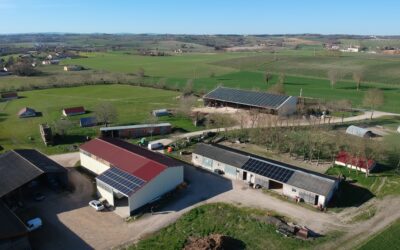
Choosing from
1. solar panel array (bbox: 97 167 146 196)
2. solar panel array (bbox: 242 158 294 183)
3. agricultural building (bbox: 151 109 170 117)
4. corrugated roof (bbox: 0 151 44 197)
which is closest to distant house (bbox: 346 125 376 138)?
solar panel array (bbox: 242 158 294 183)

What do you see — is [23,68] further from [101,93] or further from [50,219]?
[50,219]

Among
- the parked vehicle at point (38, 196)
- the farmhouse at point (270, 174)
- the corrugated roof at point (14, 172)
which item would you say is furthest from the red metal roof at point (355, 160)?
the corrugated roof at point (14, 172)

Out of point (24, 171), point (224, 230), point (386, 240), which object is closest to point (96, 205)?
point (24, 171)

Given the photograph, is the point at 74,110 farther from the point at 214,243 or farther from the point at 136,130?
the point at 214,243

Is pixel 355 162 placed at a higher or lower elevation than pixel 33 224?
higher

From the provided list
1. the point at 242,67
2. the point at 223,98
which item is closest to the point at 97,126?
the point at 223,98

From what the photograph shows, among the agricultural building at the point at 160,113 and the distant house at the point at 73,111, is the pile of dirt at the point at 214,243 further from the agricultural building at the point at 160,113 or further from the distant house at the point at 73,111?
the distant house at the point at 73,111
